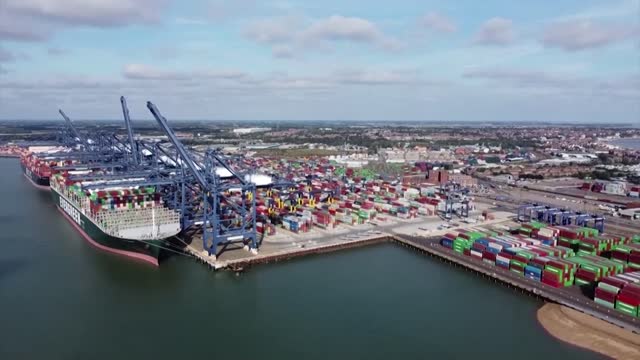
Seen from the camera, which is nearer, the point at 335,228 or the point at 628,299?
the point at 628,299

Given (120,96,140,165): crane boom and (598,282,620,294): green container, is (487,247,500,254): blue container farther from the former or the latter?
(120,96,140,165): crane boom

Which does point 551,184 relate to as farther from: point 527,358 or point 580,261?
point 527,358

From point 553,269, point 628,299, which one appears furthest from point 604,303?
point 553,269

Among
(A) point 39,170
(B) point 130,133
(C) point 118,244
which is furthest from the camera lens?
(A) point 39,170

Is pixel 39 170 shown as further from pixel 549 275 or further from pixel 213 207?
pixel 549 275

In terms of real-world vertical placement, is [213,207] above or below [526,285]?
above

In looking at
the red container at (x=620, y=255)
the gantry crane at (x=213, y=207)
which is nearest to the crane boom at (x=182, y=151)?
the gantry crane at (x=213, y=207)
